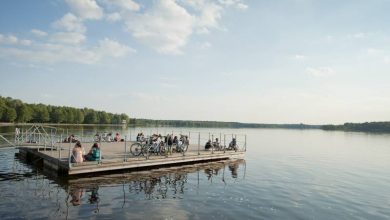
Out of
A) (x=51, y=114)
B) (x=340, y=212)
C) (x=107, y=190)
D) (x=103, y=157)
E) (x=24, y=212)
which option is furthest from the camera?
(x=51, y=114)

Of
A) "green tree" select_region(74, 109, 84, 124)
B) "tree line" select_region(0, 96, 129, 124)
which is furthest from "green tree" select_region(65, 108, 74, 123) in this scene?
"green tree" select_region(74, 109, 84, 124)

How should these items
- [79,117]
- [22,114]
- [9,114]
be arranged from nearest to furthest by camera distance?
1. [9,114]
2. [22,114]
3. [79,117]

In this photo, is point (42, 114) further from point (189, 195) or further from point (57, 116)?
point (189, 195)

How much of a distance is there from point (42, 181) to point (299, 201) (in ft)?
54.1

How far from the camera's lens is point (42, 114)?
143m

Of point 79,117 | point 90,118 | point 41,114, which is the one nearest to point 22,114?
point 41,114

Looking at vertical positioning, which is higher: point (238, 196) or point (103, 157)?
point (103, 157)

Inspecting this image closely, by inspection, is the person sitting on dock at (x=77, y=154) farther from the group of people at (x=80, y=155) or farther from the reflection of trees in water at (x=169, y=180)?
the reflection of trees in water at (x=169, y=180)

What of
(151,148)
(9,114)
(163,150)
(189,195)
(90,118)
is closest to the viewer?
(189,195)

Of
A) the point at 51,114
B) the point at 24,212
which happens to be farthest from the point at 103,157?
the point at 51,114

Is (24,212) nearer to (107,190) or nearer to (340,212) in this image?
(107,190)

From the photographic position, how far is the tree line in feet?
408

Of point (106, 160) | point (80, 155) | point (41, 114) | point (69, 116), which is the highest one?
point (41, 114)

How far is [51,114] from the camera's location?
155m
